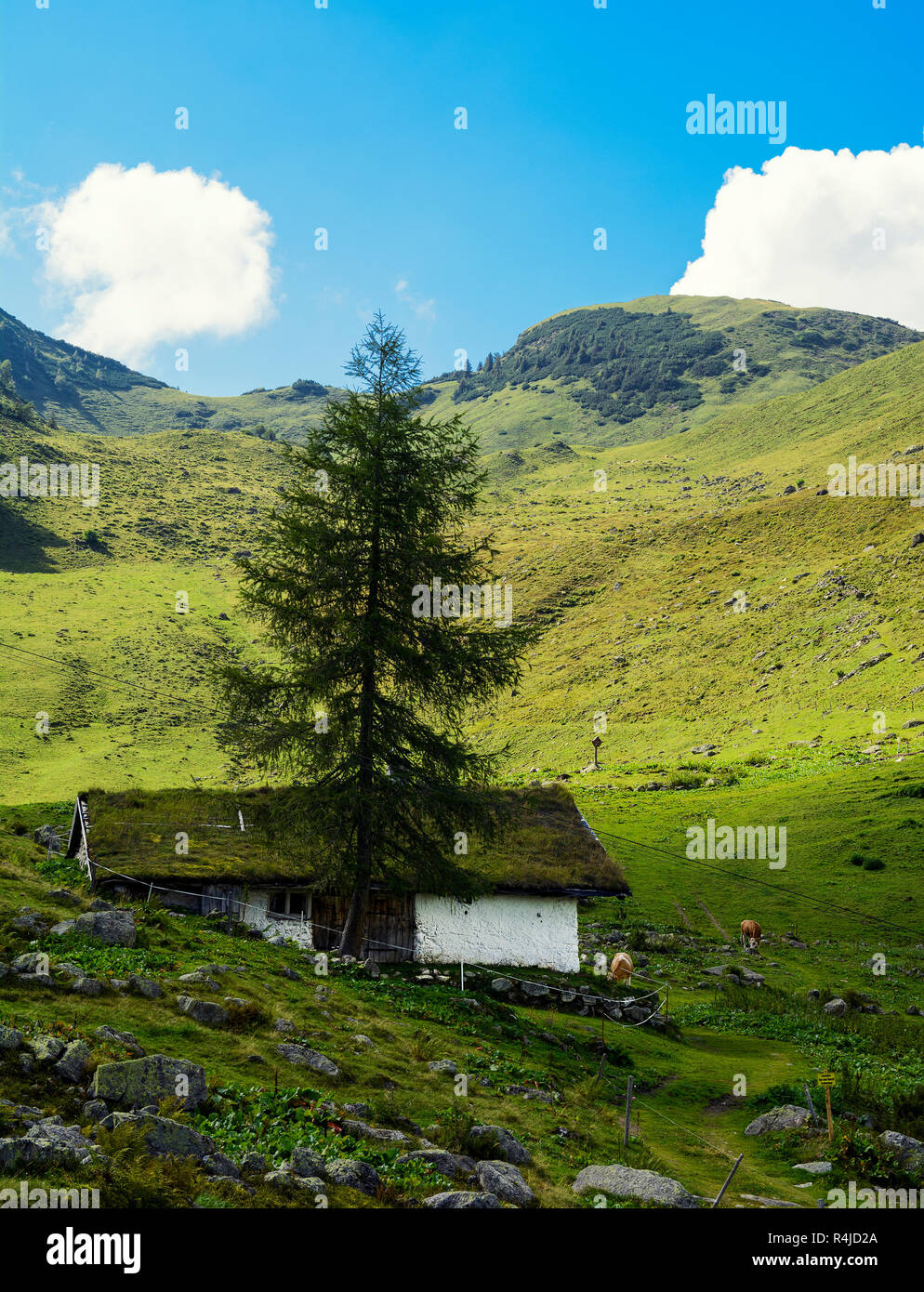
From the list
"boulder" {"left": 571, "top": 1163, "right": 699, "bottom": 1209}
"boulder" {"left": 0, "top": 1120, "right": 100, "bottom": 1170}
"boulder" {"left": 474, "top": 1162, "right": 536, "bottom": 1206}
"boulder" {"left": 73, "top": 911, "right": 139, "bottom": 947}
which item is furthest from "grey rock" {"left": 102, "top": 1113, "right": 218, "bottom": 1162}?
"boulder" {"left": 73, "top": 911, "right": 139, "bottom": 947}

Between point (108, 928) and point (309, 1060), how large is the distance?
18.3 feet

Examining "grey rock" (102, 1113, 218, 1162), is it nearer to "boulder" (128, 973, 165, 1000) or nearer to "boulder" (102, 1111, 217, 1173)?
"boulder" (102, 1111, 217, 1173)

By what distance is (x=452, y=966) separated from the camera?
25891 millimetres

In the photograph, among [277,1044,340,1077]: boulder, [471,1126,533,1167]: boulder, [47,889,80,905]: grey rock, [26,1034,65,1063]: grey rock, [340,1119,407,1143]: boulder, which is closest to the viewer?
[26,1034,65,1063]: grey rock

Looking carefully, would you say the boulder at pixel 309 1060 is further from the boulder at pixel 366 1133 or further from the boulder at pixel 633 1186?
the boulder at pixel 633 1186

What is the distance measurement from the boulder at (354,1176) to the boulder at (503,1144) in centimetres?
247

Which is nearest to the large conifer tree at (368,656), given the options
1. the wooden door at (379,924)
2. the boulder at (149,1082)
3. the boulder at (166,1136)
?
the wooden door at (379,924)

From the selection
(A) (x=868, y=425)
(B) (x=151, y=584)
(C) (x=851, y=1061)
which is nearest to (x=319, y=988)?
(C) (x=851, y=1061)

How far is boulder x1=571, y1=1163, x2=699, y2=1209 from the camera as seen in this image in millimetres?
11284

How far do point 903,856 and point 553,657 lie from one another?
62319 mm

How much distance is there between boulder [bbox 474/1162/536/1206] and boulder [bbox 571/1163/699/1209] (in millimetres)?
1114

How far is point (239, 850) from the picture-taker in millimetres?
26234

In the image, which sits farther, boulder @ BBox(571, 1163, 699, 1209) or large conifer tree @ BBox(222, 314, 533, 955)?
large conifer tree @ BBox(222, 314, 533, 955)

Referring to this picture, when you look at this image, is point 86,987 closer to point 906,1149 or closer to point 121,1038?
point 121,1038
